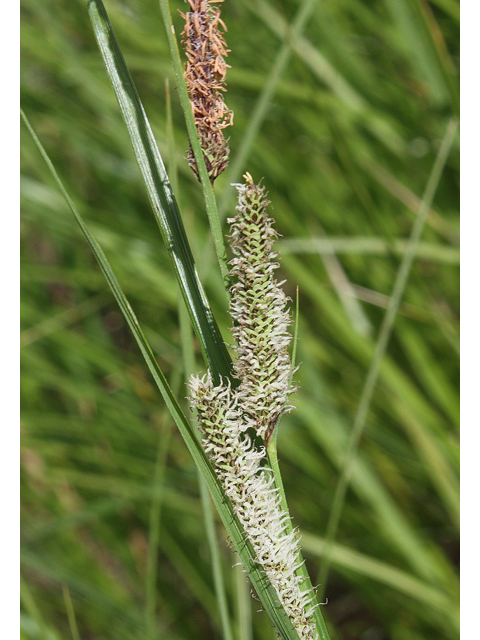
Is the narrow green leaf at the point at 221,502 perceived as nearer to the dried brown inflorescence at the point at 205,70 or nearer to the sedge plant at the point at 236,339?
the sedge plant at the point at 236,339

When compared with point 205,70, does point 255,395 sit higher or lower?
lower

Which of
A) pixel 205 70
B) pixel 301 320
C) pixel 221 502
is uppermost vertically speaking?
pixel 301 320

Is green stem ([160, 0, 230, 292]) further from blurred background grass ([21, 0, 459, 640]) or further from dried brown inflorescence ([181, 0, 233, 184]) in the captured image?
blurred background grass ([21, 0, 459, 640])

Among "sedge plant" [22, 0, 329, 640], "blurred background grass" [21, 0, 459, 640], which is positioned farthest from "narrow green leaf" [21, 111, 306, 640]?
"blurred background grass" [21, 0, 459, 640]

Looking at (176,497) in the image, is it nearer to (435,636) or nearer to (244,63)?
(435,636)

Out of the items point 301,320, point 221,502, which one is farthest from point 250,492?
point 301,320

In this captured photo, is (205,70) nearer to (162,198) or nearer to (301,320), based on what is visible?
(162,198)

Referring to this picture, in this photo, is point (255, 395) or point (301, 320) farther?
point (301, 320)
